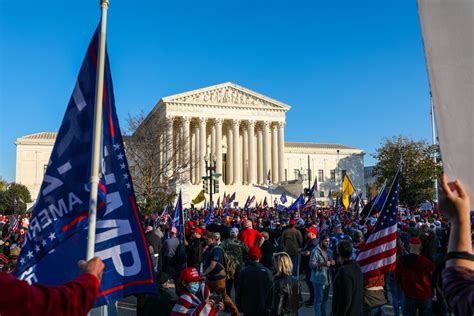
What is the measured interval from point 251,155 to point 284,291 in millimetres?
61384

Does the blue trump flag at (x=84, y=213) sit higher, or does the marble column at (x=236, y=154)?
the marble column at (x=236, y=154)

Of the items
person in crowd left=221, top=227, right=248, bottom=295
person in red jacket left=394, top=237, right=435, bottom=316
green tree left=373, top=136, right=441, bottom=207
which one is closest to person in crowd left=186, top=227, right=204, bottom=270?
person in crowd left=221, top=227, right=248, bottom=295

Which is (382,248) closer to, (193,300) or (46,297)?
(193,300)

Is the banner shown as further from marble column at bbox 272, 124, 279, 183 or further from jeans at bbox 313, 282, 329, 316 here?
marble column at bbox 272, 124, 279, 183

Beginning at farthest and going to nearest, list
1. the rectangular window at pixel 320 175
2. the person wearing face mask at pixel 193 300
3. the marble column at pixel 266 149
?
1. the rectangular window at pixel 320 175
2. the marble column at pixel 266 149
3. the person wearing face mask at pixel 193 300

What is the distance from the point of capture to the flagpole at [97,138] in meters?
3.01

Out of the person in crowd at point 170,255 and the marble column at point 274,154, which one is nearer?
the person in crowd at point 170,255

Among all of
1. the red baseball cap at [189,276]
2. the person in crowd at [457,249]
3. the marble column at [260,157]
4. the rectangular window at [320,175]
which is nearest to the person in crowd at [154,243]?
the red baseball cap at [189,276]

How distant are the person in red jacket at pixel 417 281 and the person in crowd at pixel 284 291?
2.16 metres

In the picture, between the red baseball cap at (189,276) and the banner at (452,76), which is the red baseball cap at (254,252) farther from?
the banner at (452,76)

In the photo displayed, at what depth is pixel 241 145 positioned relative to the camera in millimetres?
71062

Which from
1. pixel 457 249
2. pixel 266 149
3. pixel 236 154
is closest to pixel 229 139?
pixel 236 154

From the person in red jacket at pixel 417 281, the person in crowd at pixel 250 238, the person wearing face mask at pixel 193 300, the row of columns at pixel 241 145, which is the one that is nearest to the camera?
the person wearing face mask at pixel 193 300

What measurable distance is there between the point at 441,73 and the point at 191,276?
3686 millimetres
